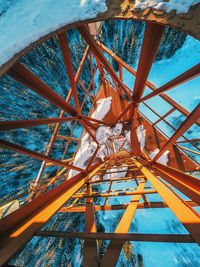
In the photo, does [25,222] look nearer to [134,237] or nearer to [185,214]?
A: [134,237]

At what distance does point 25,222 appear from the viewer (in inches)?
80.0

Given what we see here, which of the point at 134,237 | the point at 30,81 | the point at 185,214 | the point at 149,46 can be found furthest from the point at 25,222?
the point at 149,46

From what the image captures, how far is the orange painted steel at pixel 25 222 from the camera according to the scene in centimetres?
160

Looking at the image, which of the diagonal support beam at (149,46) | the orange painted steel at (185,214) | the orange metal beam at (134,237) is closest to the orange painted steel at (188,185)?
the orange painted steel at (185,214)

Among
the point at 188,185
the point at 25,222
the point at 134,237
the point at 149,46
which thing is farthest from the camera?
the point at 188,185

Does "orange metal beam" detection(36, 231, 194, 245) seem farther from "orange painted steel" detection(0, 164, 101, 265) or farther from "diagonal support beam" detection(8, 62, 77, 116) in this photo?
"diagonal support beam" detection(8, 62, 77, 116)

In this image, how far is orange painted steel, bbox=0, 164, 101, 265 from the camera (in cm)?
160

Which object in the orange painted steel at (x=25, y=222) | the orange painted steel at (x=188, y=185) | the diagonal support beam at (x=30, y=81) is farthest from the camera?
the orange painted steel at (x=188, y=185)

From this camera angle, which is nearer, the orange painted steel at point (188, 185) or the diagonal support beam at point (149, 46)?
the diagonal support beam at point (149, 46)

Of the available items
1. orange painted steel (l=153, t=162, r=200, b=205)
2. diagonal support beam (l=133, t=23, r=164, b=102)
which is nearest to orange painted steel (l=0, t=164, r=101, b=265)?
orange painted steel (l=153, t=162, r=200, b=205)

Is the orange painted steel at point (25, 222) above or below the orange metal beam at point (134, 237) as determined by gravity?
above

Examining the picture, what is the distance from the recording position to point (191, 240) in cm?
158

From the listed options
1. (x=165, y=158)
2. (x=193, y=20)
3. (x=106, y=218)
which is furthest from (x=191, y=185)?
(x=106, y=218)

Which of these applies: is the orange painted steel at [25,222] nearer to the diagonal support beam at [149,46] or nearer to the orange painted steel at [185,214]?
the orange painted steel at [185,214]
